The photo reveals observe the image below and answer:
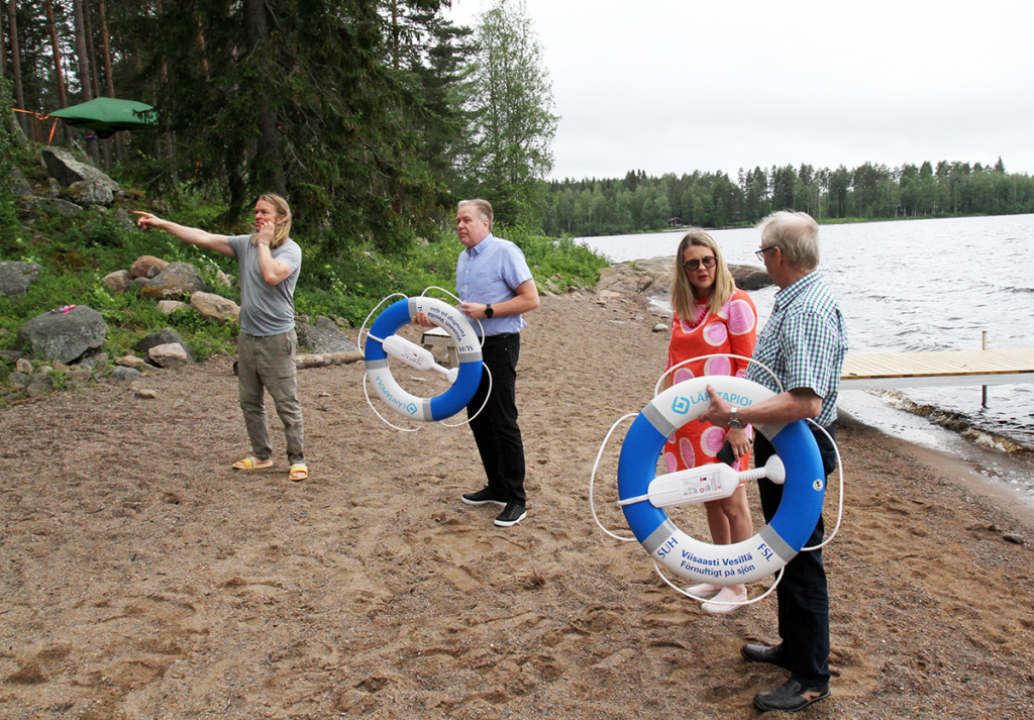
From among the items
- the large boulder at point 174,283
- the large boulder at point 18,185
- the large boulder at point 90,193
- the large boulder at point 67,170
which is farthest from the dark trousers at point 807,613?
the large boulder at point 67,170

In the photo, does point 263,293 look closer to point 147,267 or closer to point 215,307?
point 215,307

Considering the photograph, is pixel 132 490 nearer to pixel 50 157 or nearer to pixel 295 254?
pixel 295 254

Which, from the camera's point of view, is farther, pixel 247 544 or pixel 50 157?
pixel 50 157

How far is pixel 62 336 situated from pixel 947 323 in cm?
1503

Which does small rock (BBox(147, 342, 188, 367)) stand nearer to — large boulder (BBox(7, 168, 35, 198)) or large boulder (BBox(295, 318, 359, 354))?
large boulder (BBox(295, 318, 359, 354))

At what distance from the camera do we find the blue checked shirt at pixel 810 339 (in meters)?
1.88

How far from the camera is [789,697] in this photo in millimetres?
2049

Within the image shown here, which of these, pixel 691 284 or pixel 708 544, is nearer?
pixel 708 544

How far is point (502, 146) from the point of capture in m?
22.8

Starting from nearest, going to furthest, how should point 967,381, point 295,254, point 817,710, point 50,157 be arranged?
point 817,710
point 295,254
point 967,381
point 50,157

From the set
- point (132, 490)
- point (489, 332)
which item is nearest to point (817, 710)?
point (489, 332)

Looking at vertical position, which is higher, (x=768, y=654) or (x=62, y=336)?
(x=62, y=336)

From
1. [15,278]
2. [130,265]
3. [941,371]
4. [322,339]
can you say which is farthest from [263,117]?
[941,371]

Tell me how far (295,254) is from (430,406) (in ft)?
3.89
